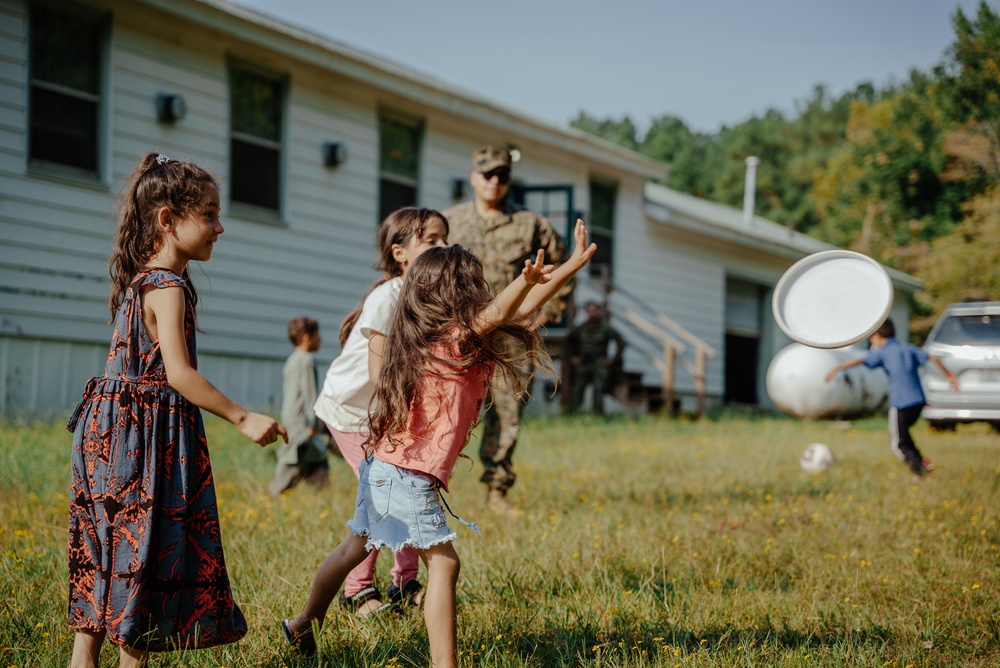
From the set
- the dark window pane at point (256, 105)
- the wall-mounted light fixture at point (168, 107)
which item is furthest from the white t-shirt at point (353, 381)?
the dark window pane at point (256, 105)

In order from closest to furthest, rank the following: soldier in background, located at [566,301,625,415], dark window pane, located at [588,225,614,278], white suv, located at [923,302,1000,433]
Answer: white suv, located at [923,302,1000,433] < soldier in background, located at [566,301,625,415] < dark window pane, located at [588,225,614,278]

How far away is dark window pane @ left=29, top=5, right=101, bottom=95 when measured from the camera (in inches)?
380

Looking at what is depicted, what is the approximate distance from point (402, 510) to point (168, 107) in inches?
352

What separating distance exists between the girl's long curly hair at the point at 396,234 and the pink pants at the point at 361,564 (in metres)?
0.38

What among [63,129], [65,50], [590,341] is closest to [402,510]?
[63,129]

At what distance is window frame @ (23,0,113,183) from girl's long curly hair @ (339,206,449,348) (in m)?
6.99

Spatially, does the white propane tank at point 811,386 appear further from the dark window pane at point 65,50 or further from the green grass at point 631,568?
the dark window pane at point 65,50

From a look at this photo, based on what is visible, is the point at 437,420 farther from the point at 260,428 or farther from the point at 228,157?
the point at 228,157

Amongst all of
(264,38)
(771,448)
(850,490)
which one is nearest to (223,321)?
(264,38)

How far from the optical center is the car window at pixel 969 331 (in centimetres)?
1417

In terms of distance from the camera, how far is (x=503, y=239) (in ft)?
19.5

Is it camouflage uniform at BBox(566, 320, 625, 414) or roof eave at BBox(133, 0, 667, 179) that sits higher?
roof eave at BBox(133, 0, 667, 179)

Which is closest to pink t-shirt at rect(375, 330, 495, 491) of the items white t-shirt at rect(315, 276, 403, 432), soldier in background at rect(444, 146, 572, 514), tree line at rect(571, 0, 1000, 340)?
white t-shirt at rect(315, 276, 403, 432)

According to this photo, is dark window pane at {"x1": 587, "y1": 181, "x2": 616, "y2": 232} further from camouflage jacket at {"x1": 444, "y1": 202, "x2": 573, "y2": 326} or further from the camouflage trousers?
the camouflage trousers
